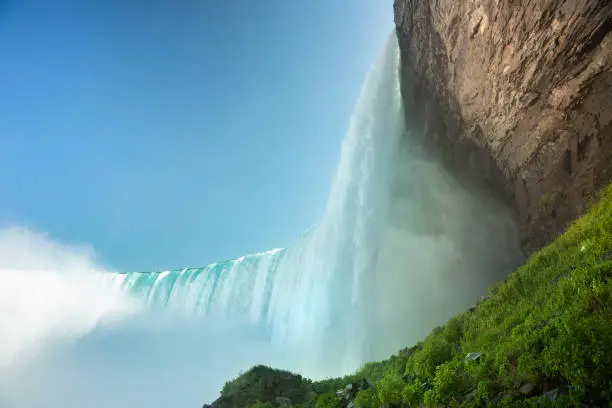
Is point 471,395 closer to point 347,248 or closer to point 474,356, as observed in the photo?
point 474,356

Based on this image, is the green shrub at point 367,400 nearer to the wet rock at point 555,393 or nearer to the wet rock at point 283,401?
the wet rock at point 555,393

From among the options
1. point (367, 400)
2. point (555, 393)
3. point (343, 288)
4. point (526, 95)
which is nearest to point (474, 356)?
point (367, 400)

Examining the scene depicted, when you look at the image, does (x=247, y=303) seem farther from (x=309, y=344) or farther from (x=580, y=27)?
(x=580, y=27)

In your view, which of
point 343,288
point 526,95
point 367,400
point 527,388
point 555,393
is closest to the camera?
point 555,393

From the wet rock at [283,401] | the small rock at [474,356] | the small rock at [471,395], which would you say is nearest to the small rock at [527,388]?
the small rock at [471,395]

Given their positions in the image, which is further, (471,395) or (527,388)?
(471,395)

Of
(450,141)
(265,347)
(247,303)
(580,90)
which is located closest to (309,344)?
(265,347)
